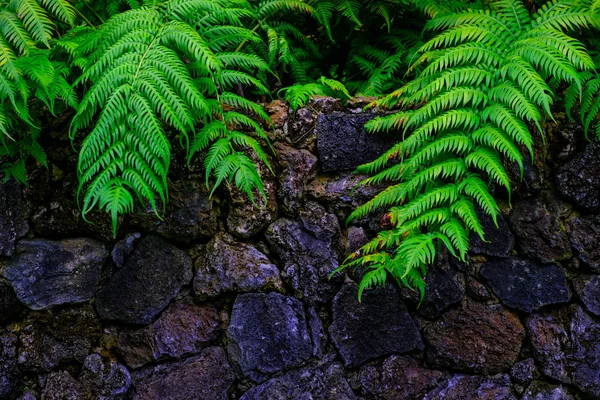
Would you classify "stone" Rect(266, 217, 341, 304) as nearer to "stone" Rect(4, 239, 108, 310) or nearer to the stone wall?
the stone wall

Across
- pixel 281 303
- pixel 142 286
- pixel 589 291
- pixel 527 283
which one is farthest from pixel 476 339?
pixel 142 286

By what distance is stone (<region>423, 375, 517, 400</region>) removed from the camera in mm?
2723

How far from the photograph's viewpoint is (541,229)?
2766 mm

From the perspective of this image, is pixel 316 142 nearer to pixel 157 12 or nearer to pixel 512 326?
pixel 157 12

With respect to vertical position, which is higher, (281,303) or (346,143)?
(346,143)

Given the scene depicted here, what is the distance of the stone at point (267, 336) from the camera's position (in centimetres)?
277

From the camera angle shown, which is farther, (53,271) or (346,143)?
(346,143)

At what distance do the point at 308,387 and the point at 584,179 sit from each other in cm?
181

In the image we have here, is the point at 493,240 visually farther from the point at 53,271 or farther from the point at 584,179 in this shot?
the point at 53,271

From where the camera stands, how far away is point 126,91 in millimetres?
2459

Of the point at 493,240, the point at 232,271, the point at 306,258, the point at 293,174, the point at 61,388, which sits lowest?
the point at 61,388

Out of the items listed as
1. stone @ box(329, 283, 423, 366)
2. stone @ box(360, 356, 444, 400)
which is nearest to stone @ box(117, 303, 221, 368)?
stone @ box(329, 283, 423, 366)

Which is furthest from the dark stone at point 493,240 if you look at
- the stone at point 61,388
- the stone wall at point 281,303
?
the stone at point 61,388

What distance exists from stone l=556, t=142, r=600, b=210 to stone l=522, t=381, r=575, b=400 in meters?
0.95
